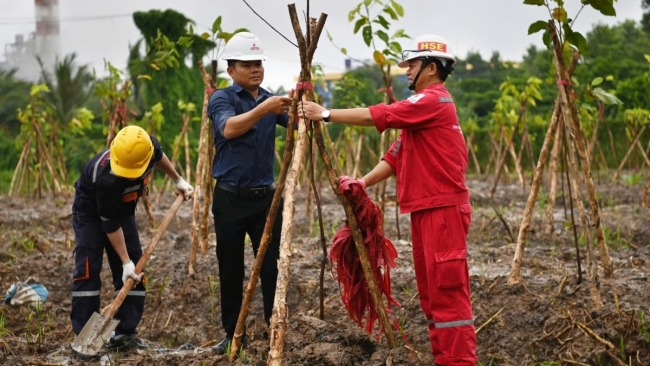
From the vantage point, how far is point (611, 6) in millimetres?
4297

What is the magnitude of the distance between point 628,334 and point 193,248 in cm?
330

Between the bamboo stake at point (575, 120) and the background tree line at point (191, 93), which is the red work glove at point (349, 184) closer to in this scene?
the bamboo stake at point (575, 120)

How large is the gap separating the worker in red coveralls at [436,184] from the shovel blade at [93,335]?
1752mm

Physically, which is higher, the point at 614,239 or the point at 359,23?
the point at 359,23

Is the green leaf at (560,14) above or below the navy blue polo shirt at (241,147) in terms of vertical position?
above

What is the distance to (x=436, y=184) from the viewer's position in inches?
149

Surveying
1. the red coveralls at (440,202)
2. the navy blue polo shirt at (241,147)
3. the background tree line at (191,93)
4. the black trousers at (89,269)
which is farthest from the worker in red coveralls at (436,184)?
the background tree line at (191,93)

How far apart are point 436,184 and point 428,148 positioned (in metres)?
0.18

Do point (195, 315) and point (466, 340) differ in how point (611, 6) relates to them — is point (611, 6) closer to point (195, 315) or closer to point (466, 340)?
point (466, 340)

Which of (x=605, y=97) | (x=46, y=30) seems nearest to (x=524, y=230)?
(x=605, y=97)

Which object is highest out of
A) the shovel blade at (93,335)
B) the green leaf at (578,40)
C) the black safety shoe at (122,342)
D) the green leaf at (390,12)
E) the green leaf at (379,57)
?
the green leaf at (390,12)

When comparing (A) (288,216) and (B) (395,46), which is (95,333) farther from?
(B) (395,46)

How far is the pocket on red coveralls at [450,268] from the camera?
3.70m

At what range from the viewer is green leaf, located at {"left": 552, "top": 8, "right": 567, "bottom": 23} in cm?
455
